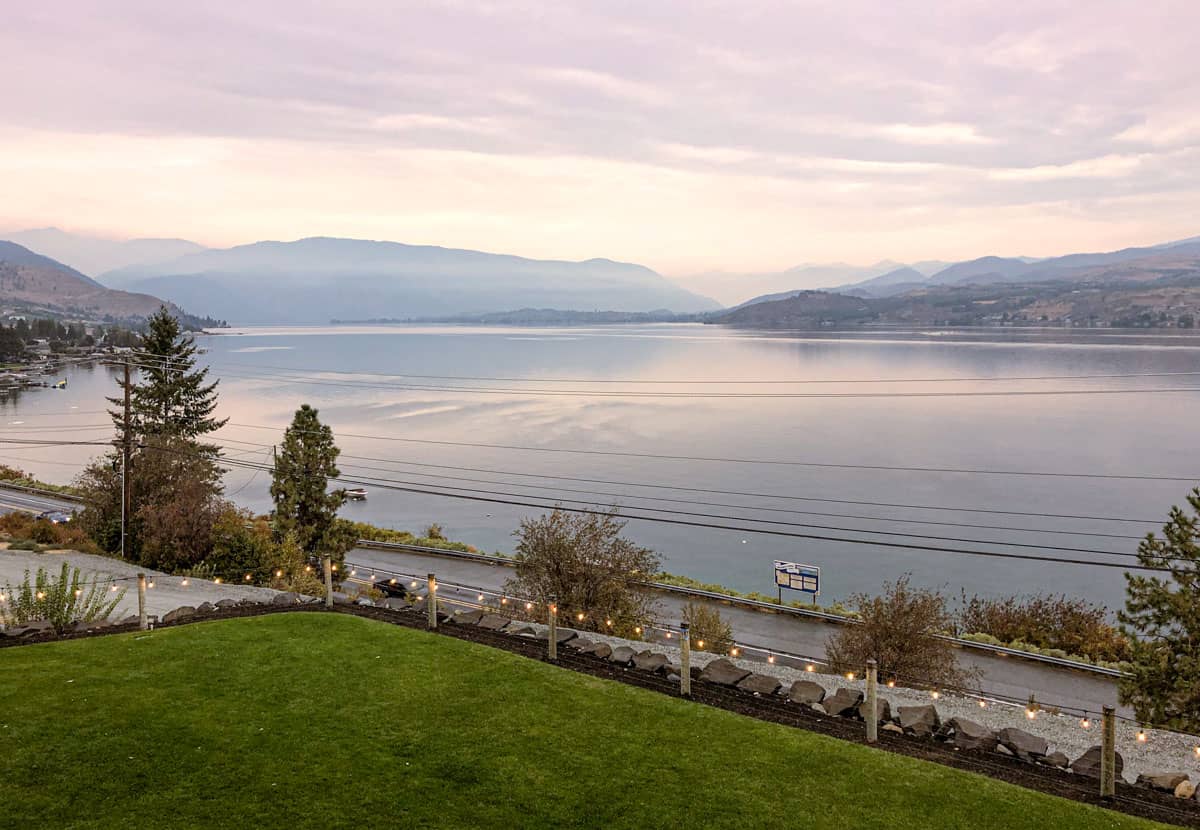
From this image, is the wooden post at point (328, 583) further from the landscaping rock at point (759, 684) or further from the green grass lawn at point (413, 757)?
the landscaping rock at point (759, 684)

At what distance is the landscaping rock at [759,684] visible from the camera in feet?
38.4

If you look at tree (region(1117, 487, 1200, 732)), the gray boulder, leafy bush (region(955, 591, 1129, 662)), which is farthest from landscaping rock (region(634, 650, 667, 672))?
leafy bush (region(955, 591, 1129, 662))

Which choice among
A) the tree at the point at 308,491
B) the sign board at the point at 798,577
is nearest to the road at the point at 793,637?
the sign board at the point at 798,577

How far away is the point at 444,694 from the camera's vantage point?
10836 millimetres

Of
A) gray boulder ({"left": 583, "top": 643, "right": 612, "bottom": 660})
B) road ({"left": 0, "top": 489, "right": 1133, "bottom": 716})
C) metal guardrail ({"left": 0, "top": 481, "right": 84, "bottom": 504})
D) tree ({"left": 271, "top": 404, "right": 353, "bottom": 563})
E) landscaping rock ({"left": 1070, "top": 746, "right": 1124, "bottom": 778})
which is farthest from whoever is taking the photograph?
metal guardrail ({"left": 0, "top": 481, "right": 84, "bottom": 504})

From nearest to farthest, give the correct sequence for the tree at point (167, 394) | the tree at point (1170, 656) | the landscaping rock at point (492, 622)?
the landscaping rock at point (492, 622) → the tree at point (1170, 656) → the tree at point (167, 394)

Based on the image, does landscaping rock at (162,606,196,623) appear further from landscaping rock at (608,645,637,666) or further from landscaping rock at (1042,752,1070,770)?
landscaping rock at (1042,752,1070,770)

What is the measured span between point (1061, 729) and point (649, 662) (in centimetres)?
795

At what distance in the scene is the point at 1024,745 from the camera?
10.1 metres

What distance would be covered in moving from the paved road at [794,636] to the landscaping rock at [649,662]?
577 inches

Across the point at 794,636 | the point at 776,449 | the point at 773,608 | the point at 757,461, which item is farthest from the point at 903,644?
the point at 776,449

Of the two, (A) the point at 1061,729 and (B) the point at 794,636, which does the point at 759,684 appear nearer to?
(A) the point at 1061,729

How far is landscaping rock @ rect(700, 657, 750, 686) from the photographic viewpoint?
1194 centimetres

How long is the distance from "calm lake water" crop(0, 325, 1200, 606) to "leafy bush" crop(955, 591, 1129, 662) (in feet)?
23.8
